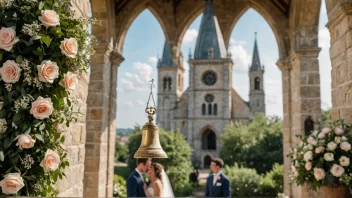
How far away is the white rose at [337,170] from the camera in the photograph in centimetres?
257

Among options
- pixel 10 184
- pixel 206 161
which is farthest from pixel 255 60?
pixel 10 184

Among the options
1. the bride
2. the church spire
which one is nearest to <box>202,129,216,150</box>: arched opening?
the church spire

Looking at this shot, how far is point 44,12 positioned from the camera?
1.90 m

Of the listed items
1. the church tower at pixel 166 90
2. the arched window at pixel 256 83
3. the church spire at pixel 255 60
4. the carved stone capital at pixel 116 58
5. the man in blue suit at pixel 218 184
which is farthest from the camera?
the church spire at pixel 255 60

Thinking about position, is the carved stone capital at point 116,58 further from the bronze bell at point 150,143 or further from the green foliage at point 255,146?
the green foliage at point 255,146

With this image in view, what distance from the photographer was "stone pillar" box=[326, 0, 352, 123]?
295 centimetres

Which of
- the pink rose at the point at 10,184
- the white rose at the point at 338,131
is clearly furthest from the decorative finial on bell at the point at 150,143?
the white rose at the point at 338,131

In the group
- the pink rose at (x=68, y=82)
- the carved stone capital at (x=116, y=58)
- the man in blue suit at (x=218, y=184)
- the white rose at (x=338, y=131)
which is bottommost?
the man in blue suit at (x=218, y=184)

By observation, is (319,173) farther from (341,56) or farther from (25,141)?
(25,141)

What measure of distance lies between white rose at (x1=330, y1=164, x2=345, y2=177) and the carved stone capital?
13.2 feet

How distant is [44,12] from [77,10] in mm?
924

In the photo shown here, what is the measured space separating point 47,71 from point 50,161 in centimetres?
54

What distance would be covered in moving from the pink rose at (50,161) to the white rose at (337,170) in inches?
85.1

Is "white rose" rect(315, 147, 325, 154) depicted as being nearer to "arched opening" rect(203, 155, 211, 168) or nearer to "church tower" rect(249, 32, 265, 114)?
"arched opening" rect(203, 155, 211, 168)
